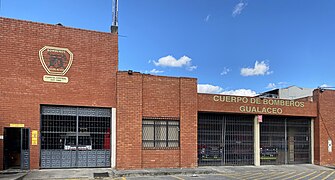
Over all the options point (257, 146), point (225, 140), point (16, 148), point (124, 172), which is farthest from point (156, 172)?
point (257, 146)

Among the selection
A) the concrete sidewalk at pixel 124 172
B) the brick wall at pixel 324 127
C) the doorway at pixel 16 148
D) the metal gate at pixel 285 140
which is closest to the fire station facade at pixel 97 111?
the doorway at pixel 16 148

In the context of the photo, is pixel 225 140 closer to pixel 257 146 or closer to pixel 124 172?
pixel 257 146

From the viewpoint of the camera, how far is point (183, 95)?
21.0 m

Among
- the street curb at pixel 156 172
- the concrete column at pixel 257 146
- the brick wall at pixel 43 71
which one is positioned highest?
the brick wall at pixel 43 71

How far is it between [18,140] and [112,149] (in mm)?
4542

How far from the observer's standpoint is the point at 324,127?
25.2m

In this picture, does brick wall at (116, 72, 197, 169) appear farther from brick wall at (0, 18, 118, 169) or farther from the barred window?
brick wall at (0, 18, 118, 169)

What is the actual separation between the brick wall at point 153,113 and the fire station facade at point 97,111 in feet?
0.17

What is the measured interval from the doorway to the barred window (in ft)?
19.1

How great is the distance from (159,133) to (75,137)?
4445mm

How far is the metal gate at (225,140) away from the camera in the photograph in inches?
871

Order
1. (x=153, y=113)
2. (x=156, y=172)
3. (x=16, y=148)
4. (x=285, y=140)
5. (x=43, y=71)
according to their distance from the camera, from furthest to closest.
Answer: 1. (x=285, y=140)
2. (x=153, y=113)
3. (x=43, y=71)
4. (x=156, y=172)
5. (x=16, y=148)

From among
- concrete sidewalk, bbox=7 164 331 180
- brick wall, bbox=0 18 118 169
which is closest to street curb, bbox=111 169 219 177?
concrete sidewalk, bbox=7 164 331 180

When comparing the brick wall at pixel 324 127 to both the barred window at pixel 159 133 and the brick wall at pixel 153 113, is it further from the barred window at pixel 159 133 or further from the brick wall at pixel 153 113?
the barred window at pixel 159 133
